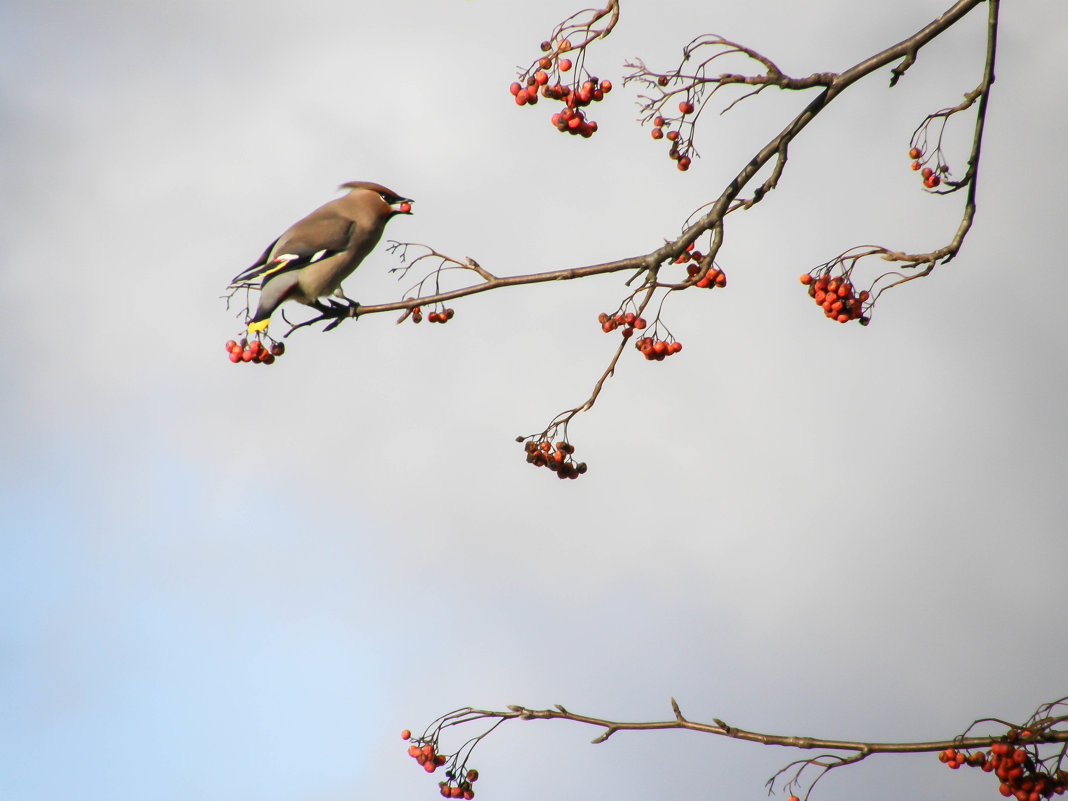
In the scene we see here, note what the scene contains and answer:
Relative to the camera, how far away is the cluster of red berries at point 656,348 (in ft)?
16.5

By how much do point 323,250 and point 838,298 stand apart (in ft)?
9.98

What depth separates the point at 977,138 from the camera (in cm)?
454

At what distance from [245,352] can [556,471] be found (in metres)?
1.60

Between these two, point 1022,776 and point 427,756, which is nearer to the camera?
point 1022,776

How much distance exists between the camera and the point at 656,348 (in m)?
5.07

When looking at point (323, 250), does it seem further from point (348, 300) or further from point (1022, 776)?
point (1022, 776)

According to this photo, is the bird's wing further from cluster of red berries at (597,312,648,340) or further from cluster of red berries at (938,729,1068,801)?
cluster of red berries at (938,729,1068,801)

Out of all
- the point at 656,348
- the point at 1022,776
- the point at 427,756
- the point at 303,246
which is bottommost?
the point at 1022,776

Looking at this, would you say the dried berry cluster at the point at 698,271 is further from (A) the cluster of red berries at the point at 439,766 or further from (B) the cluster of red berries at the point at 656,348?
(A) the cluster of red berries at the point at 439,766

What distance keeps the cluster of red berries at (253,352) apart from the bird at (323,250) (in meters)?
0.23

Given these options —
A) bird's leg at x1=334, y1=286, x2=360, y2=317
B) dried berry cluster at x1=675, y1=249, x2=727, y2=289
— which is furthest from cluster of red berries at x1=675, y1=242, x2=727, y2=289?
bird's leg at x1=334, y1=286, x2=360, y2=317

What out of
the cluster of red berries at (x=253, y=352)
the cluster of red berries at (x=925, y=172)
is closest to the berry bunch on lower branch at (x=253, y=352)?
the cluster of red berries at (x=253, y=352)

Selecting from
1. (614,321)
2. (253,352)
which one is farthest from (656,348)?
(253,352)

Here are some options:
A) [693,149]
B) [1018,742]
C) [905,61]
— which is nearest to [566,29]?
[693,149]
